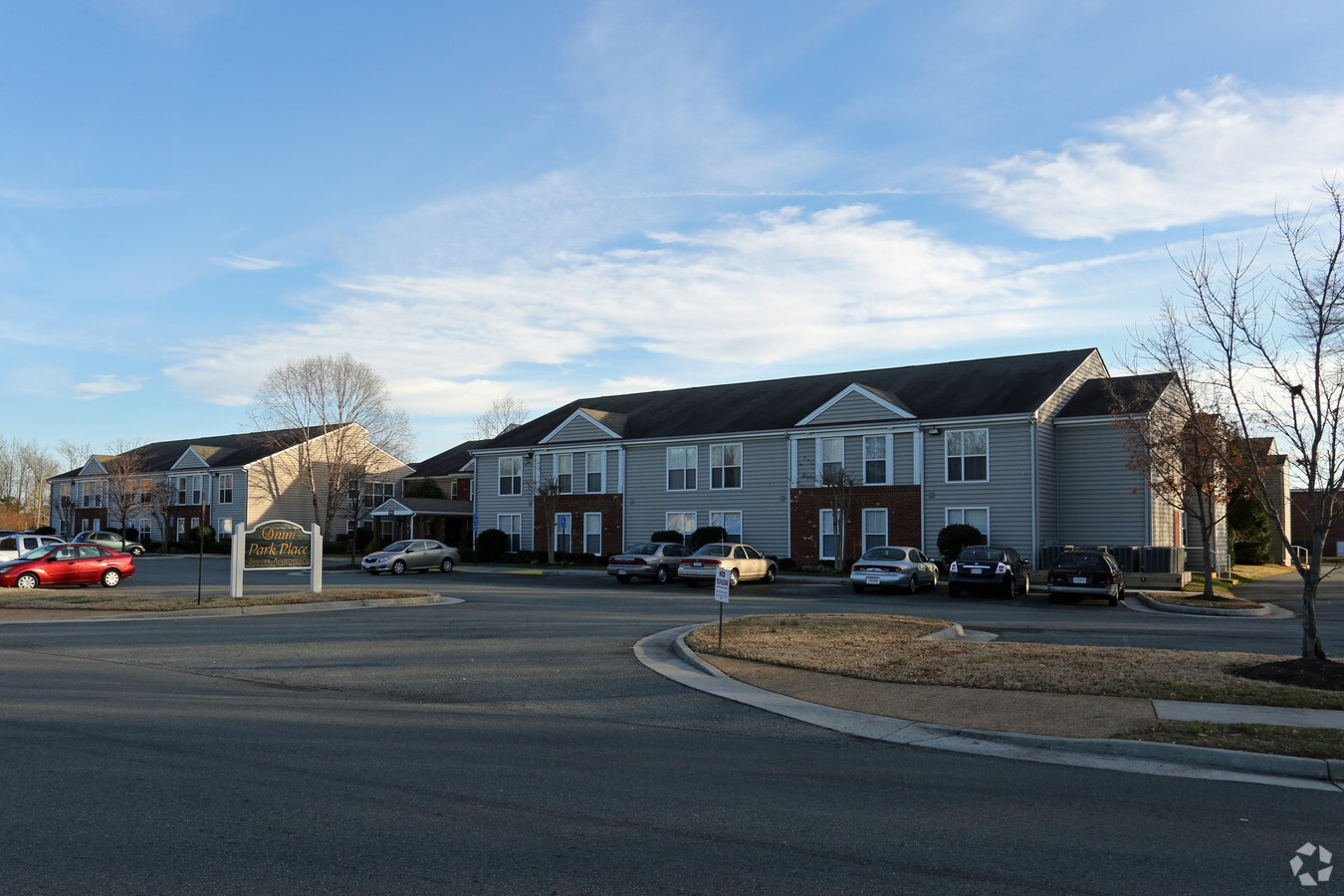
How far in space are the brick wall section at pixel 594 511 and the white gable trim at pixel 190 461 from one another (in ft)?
104

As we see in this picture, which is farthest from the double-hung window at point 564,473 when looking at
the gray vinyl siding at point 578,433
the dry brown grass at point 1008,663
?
the dry brown grass at point 1008,663

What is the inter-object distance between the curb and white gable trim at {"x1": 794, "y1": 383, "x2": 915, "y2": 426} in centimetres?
2698

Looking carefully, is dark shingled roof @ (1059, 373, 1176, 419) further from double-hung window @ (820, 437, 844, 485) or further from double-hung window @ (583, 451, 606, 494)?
double-hung window @ (583, 451, 606, 494)

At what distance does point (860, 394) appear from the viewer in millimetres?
37781

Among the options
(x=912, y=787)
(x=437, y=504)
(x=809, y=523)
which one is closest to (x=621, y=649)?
(x=912, y=787)

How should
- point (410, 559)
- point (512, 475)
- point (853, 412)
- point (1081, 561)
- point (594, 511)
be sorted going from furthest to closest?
point (512, 475)
point (594, 511)
point (410, 559)
point (853, 412)
point (1081, 561)

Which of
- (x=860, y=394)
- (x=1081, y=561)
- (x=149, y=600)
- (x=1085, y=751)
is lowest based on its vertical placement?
(x=149, y=600)

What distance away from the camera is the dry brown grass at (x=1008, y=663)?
10609mm

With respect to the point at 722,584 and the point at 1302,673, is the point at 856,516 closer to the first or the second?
the point at 722,584

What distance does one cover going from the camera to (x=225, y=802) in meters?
6.55

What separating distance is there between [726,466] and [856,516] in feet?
20.3

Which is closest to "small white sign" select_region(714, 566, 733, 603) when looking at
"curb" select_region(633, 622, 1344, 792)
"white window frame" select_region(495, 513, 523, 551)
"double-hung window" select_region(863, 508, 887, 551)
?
"curb" select_region(633, 622, 1344, 792)

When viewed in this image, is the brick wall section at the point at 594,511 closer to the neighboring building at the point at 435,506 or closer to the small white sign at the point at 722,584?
the neighboring building at the point at 435,506

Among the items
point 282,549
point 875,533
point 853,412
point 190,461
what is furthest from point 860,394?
point 190,461
